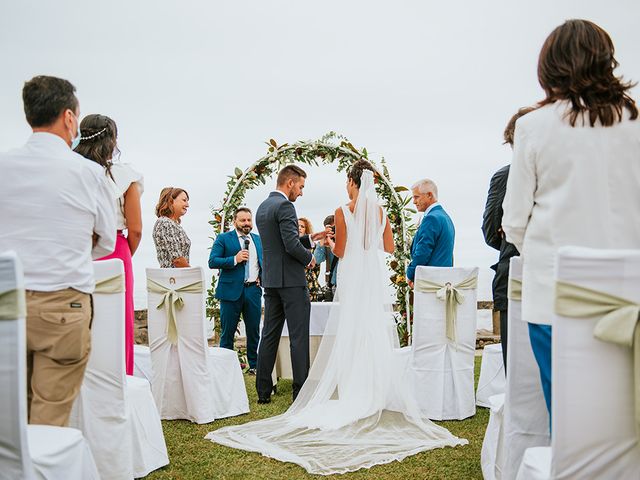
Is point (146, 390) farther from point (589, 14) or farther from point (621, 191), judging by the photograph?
point (589, 14)

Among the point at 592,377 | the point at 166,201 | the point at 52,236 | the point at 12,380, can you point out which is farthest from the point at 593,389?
the point at 166,201

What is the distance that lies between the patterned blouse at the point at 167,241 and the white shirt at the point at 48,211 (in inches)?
132

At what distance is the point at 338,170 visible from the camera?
23.9 ft

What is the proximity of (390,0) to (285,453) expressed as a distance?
16.0 ft

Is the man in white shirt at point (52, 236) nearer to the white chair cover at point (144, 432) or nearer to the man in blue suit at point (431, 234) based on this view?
the white chair cover at point (144, 432)

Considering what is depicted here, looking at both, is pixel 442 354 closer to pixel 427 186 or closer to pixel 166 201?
pixel 427 186

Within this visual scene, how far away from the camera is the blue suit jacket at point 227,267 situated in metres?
6.98

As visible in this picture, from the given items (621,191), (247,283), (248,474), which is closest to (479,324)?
(247,283)

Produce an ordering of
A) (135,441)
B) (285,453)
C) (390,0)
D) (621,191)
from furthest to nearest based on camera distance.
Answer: (390,0) < (285,453) < (135,441) < (621,191)

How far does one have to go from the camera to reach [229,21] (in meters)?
7.11

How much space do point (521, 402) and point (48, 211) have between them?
6.91 feet

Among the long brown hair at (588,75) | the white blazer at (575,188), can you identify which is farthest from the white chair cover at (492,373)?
the long brown hair at (588,75)

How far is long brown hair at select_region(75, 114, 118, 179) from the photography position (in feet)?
12.0

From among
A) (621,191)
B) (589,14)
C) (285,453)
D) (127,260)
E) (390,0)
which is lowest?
(285,453)
